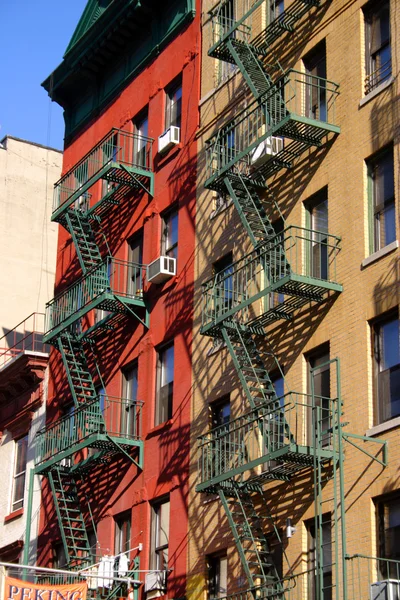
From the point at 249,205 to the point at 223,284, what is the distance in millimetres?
2229

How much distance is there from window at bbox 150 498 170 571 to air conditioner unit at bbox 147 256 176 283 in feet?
20.1

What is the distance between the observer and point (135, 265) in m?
37.0

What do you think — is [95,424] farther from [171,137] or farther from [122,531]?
[171,137]

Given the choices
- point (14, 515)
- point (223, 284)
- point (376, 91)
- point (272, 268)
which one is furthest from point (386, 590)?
point (14, 515)

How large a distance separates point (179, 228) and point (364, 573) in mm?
14048

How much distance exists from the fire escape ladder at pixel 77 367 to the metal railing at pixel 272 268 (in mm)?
7447

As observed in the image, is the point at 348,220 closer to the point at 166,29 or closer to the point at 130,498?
the point at 130,498

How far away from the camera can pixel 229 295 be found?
32.0 m

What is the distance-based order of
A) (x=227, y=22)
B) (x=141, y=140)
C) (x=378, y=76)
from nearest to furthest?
1. (x=378, y=76)
2. (x=227, y=22)
3. (x=141, y=140)

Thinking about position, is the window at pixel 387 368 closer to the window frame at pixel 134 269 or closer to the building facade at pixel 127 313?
the building facade at pixel 127 313

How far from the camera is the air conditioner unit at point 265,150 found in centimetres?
2973

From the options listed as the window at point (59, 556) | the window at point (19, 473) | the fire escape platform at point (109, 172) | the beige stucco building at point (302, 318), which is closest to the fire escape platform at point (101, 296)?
the fire escape platform at point (109, 172)

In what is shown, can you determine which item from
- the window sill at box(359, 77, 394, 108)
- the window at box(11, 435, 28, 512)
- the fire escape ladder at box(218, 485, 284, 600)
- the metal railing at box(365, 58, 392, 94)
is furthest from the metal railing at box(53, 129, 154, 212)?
the fire escape ladder at box(218, 485, 284, 600)

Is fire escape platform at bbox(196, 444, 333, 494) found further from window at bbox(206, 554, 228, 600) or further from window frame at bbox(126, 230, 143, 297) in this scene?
window frame at bbox(126, 230, 143, 297)
